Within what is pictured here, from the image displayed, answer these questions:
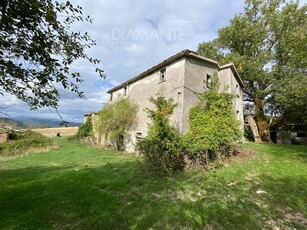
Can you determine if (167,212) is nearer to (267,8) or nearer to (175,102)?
(175,102)

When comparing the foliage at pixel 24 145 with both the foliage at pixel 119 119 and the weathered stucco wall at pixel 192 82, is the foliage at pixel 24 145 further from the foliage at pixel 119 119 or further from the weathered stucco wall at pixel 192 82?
the weathered stucco wall at pixel 192 82

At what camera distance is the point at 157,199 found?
20.3 feet

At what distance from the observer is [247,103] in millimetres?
25109

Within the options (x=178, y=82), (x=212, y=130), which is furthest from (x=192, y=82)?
(x=212, y=130)

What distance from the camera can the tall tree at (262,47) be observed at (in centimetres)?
1912

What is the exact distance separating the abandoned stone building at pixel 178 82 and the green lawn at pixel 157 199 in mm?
4149

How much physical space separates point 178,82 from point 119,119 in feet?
24.2

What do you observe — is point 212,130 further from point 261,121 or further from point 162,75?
point 261,121

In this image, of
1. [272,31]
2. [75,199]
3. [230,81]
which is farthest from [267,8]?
[75,199]

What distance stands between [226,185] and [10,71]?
25.6ft

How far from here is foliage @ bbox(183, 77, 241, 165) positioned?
30.6 ft

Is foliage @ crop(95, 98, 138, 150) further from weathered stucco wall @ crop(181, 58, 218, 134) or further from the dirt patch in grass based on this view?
the dirt patch in grass

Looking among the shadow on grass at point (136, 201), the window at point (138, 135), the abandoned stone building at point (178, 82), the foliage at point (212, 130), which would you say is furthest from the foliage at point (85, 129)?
the foliage at point (212, 130)

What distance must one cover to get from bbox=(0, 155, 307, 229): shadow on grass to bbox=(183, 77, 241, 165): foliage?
1354mm
